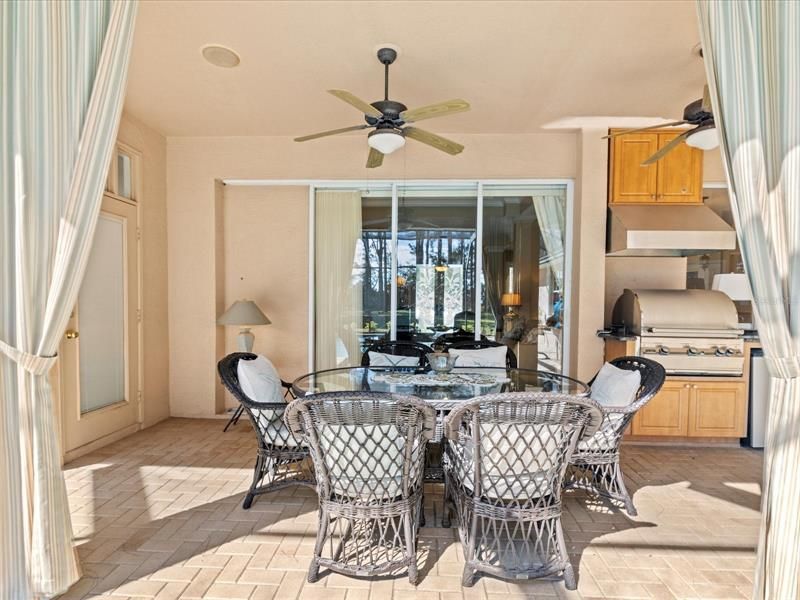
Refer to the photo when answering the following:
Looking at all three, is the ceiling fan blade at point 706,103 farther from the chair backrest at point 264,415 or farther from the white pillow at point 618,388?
the chair backrest at point 264,415

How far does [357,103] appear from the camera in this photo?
2.47 meters

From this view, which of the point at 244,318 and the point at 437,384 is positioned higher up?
the point at 244,318

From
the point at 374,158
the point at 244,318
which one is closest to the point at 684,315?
the point at 374,158

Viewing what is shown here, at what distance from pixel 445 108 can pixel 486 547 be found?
2438mm

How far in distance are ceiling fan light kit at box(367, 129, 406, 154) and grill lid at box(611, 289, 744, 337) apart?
2.55 meters

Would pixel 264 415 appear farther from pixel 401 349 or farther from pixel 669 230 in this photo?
pixel 669 230

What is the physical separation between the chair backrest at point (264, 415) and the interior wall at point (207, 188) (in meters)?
2.16

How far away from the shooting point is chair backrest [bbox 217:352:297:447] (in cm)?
251

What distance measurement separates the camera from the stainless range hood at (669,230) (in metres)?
3.62

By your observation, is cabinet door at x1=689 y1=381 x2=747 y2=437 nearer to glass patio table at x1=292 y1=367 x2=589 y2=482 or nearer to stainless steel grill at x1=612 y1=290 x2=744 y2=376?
stainless steel grill at x1=612 y1=290 x2=744 y2=376

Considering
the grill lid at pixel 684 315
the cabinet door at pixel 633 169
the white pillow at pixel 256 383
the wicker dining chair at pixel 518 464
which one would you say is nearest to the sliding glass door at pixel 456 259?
the cabinet door at pixel 633 169

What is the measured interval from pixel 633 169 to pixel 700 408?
7.32 ft

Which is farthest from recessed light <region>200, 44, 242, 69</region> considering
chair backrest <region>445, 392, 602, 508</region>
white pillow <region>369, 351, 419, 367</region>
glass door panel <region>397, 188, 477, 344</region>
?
chair backrest <region>445, 392, 602, 508</region>

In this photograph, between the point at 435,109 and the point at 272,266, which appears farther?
the point at 272,266
